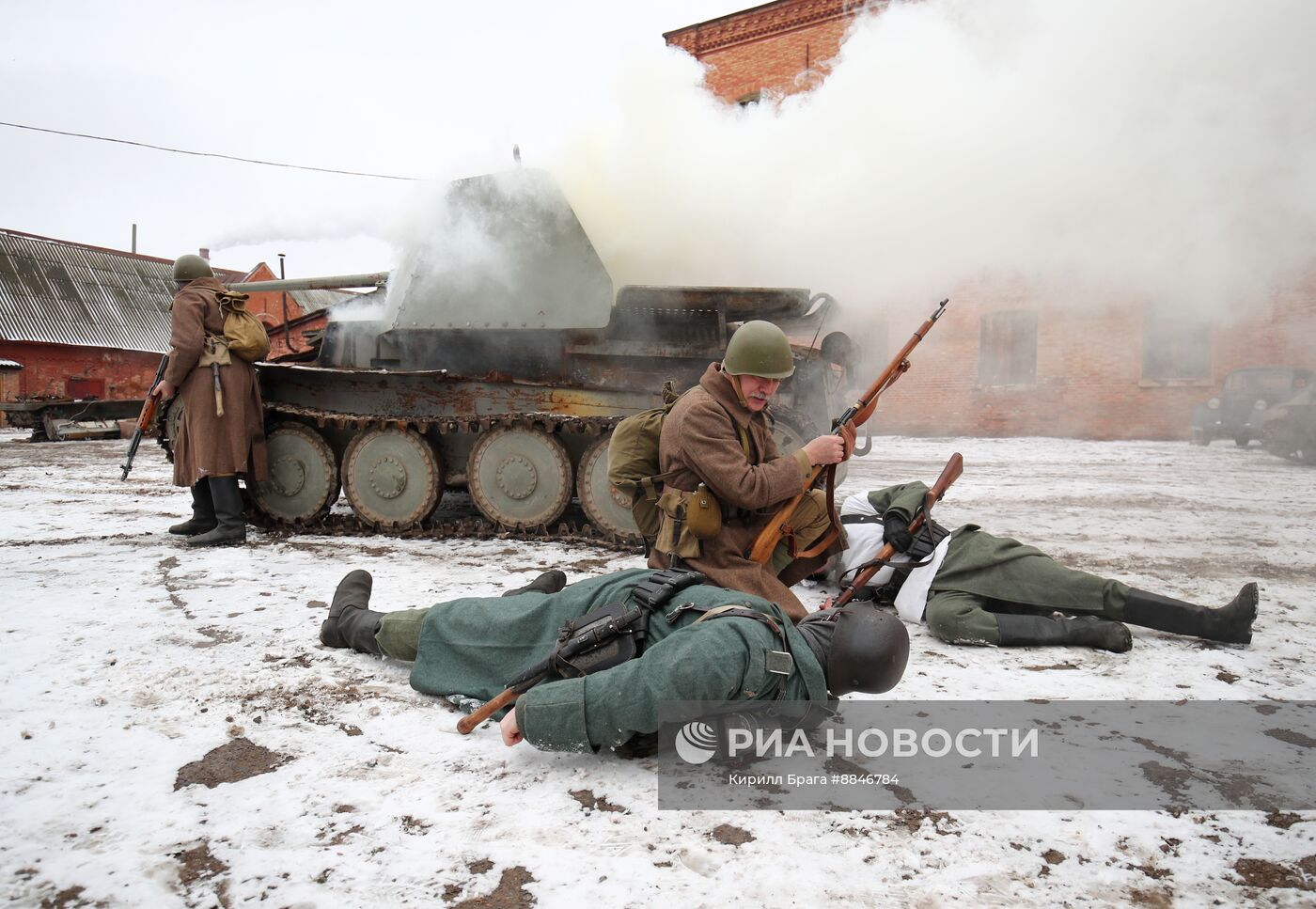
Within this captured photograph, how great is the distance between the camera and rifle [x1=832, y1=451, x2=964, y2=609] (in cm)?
382

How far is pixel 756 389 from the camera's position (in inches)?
134

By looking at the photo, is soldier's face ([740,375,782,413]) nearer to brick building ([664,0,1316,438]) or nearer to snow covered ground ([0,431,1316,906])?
snow covered ground ([0,431,1316,906])

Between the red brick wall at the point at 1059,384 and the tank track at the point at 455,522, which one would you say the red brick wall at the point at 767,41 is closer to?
the red brick wall at the point at 1059,384

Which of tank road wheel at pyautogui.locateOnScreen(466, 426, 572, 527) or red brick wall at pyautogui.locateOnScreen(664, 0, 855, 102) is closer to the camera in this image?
tank road wheel at pyautogui.locateOnScreen(466, 426, 572, 527)

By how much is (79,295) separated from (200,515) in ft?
90.0

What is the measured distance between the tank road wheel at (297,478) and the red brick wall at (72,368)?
21.8 m

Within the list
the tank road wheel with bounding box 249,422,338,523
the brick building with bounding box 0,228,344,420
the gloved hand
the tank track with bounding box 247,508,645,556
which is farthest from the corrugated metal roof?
the gloved hand

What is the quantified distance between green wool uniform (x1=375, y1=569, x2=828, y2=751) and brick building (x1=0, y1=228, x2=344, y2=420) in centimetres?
2439

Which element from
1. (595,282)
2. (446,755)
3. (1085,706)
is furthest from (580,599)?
(595,282)

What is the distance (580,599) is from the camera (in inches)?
110

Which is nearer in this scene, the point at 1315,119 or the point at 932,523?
the point at 932,523

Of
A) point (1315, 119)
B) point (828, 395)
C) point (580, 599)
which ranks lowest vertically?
point (580, 599)

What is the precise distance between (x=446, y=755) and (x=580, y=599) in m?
0.65

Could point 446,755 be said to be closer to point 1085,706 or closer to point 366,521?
point 1085,706
